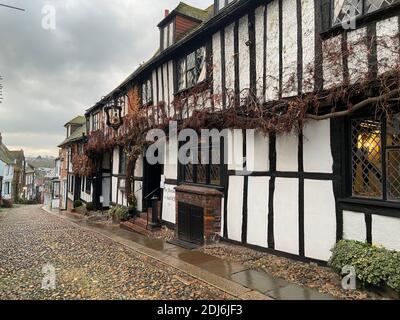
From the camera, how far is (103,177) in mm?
19062

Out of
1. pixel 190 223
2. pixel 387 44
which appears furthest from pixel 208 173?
pixel 387 44

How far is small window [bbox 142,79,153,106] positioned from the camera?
12.2 m

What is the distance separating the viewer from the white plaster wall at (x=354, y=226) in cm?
532

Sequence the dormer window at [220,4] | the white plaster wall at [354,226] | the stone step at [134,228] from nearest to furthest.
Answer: the white plaster wall at [354,226], the dormer window at [220,4], the stone step at [134,228]

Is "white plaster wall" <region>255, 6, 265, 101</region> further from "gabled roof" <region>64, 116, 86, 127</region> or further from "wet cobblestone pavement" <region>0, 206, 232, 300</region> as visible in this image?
"gabled roof" <region>64, 116, 86, 127</region>

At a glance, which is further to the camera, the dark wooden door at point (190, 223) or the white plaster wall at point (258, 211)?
the dark wooden door at point (190, 223)

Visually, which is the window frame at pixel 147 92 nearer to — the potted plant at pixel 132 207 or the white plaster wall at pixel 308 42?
the potted plant at pixel 132 207

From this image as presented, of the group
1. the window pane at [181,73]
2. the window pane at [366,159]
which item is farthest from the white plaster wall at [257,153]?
the window pane at [181,73]

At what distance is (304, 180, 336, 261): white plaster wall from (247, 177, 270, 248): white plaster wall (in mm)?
1070

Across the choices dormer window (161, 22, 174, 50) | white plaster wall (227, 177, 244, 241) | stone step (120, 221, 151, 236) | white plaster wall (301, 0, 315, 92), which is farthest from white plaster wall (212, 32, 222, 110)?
stone step (120, 221, 151, 236)

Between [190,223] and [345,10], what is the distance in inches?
250

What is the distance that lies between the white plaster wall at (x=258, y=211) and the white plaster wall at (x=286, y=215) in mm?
294

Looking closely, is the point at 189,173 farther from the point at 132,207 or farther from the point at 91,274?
the point at 91,274
